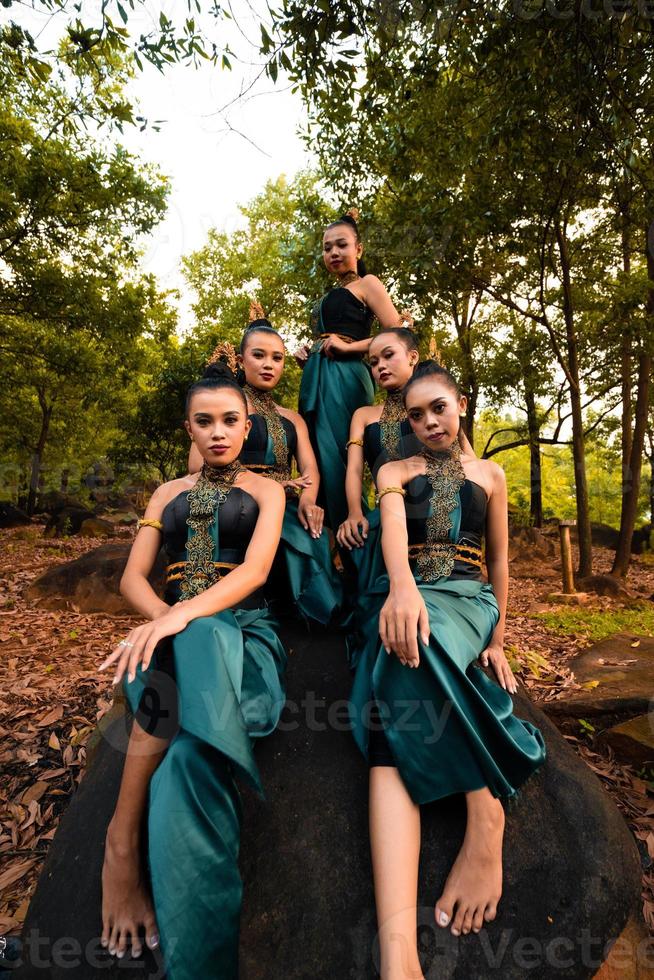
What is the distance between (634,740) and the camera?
3215mm

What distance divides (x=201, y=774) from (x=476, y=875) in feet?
3.30

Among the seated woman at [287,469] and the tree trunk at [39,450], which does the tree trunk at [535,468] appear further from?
the tree trunk at [39,450]

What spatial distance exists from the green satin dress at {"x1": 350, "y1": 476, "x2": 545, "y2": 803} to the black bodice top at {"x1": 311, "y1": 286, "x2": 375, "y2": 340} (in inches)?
92.2

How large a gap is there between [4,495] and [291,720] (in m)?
20.6

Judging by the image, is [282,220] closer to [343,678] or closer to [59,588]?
[59,588]

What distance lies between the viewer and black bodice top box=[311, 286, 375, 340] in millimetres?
3992

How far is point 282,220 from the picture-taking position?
20297 mm

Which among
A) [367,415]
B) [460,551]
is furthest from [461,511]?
[367,415]

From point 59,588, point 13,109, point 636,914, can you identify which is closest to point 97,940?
point 636,914

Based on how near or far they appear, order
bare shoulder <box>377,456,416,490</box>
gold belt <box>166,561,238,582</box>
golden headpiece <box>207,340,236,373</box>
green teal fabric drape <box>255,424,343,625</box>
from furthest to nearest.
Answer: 1. golden headpiece <box>207,340,236,373</box>
2. green teal fabric drape <box>255,424,343,625</box>
3. bare shoulder <box>377,456,416,490</box>
4. gold belt <box>166,561,238,582</box>

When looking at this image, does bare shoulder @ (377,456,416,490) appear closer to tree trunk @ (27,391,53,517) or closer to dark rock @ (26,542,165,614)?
dark rock @ (26,542,165,614)

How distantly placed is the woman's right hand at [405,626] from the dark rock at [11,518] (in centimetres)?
1579

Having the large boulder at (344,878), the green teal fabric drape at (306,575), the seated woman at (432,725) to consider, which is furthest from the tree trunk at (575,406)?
the large boulder at (344,878)

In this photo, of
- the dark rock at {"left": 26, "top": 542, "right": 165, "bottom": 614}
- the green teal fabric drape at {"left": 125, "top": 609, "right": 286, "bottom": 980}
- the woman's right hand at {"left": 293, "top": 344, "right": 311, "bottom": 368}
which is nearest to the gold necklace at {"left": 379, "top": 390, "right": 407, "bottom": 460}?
the woman's right hand at {"left": 293, "top": 344, "right": 311, "bottom": 368}
